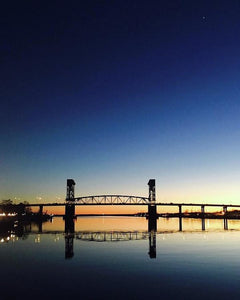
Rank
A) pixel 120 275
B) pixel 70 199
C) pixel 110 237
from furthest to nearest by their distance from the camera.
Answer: pixel 70 199 < pixel 110 237 < pixel 120 275

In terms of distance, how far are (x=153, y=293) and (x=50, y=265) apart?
62.6 feet

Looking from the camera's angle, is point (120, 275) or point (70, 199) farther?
point (70, 199)

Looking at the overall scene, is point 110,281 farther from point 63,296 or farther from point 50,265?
point 50,265

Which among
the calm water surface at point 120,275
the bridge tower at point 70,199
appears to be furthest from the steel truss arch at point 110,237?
the bridge tower at point 70,199

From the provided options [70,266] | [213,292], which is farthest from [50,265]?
[213,292]

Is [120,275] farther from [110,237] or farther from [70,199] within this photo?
[70,199]

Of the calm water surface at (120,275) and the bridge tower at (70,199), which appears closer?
the calm water surface at (120,275)

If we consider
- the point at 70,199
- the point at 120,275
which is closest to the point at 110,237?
the point at 120,275

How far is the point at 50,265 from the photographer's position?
42031 mm

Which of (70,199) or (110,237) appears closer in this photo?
(110,237)

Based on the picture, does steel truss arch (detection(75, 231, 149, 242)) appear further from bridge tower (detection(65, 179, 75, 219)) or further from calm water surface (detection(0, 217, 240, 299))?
bridge tower (detection(65, 179, 75, 219))

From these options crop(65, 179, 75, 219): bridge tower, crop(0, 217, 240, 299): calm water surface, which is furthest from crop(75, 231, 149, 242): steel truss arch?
crop(65, 179, 75, 219): bridge tower

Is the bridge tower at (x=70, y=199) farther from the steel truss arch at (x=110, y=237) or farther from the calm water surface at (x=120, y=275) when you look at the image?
the calm water surface at (x=120, y=275)

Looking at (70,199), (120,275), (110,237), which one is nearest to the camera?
(120,275)
